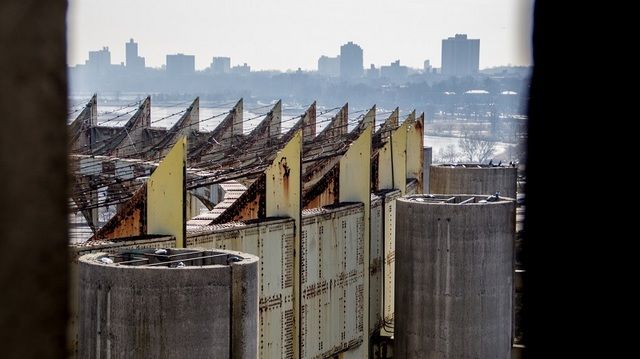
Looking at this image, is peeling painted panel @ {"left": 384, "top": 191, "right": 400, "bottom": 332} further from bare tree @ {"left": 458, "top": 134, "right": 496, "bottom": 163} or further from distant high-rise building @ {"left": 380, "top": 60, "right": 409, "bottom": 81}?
distant high-rise building @ {"left": 380, "top": 60, "right": 409, "bottom": 81}

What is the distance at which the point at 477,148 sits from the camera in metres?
82.7

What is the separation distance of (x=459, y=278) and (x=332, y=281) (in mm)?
2134

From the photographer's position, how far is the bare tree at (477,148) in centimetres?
7519

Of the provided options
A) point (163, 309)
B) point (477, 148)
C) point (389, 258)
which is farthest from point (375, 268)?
point (477, 148)

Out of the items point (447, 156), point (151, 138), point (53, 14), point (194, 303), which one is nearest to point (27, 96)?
point (53, 14)

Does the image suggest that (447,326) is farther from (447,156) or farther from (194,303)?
(447,156)

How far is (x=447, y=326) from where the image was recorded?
15.8m

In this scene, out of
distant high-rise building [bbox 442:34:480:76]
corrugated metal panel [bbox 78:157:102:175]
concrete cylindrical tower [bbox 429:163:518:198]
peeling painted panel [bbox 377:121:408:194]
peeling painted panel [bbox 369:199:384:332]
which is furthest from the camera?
distant high-rise building [bbox 442:34:480:76]

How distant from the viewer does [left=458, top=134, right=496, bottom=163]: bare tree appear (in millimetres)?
75188

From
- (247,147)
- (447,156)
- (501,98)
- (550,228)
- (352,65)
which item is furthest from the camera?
(352,65)

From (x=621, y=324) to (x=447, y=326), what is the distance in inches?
542

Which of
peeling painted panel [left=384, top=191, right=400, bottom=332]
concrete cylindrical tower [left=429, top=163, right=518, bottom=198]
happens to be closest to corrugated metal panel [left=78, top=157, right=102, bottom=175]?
peeling painted panel [left=384, top=191, right=400, bottom=332]

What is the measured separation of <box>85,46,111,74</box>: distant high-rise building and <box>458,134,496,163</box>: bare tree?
4727 centimetres

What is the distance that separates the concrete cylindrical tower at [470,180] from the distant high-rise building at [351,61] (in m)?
144
